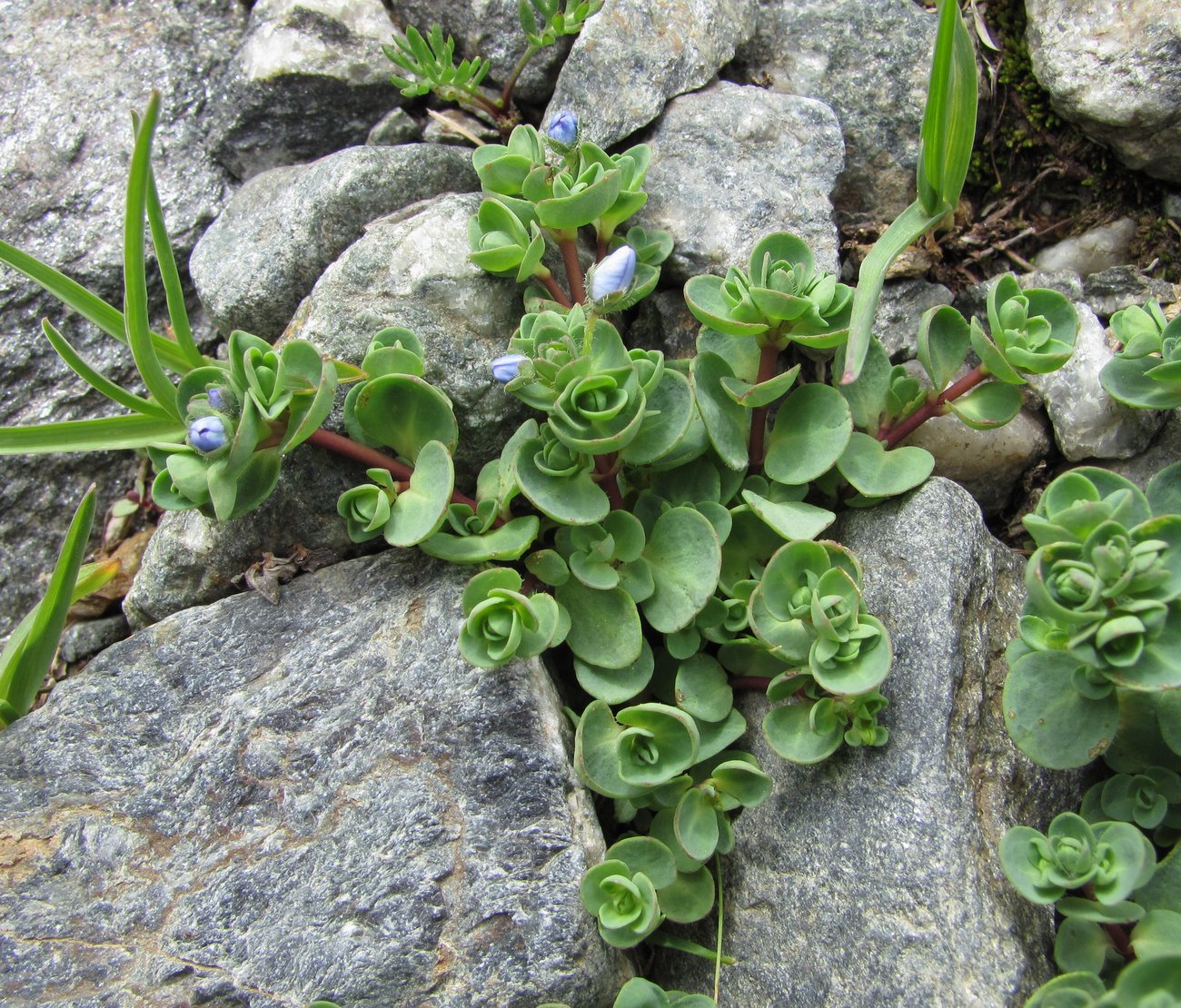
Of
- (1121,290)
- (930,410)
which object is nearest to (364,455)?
(930,410)

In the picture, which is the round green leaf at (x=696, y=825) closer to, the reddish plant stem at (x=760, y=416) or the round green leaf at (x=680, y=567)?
the round green leaf at (x=680, y=567)

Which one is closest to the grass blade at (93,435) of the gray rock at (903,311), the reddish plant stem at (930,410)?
the reddish plant stem at (930,410)

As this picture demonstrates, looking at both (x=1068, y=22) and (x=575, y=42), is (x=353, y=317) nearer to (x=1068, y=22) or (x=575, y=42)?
(x=575, y=42)

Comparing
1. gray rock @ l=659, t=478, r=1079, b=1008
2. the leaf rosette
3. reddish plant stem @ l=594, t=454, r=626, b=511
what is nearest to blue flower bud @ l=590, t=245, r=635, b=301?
reddish plant stem @ l=594, t=454, r=626, b=511

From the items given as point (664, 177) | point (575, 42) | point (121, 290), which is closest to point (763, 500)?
point (664, 177)

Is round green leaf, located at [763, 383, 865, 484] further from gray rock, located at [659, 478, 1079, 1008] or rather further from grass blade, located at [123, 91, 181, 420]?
grass blade, located at [123, 91, 181, 420]

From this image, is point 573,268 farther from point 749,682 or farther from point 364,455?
point 749,682
